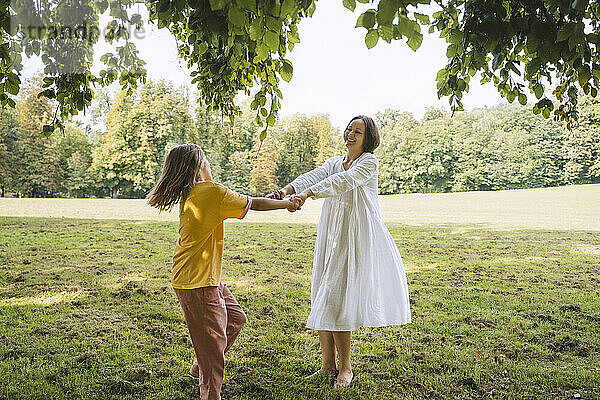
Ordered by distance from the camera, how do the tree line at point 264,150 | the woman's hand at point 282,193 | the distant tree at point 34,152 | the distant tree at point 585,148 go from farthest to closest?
the distant tree at point 585,148
the tree line at point 264,150
the distant tree at point 34,152
the woman's hand at point 282,193

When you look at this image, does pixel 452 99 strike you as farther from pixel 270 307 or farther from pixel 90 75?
pixel 90 75

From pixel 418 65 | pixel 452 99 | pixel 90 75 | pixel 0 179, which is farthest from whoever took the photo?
pixel 418 65

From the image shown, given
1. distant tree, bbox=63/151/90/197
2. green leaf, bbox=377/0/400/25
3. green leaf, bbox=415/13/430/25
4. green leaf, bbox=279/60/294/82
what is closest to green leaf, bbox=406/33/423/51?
green leaf, bbox=415/13/430/25

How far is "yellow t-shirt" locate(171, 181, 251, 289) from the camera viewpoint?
2.81 m


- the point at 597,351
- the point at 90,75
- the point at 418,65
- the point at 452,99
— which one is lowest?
the point at 597,351

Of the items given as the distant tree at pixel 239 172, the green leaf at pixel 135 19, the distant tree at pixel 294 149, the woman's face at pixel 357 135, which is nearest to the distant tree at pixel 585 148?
the distant tree at pixel 294 149

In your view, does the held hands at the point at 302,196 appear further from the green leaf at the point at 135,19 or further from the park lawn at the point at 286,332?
the green leaf at the point at 135,19

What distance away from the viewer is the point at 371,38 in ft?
6.18

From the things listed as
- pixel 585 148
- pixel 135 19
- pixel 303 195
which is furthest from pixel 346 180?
pixel 585 148

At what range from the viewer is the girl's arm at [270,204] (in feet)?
10.2

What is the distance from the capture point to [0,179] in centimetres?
2705

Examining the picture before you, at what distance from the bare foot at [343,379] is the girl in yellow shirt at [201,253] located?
0.87 m

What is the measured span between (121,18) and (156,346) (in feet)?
11.1

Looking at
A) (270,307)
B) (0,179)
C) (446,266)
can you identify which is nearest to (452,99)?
(270,307)
